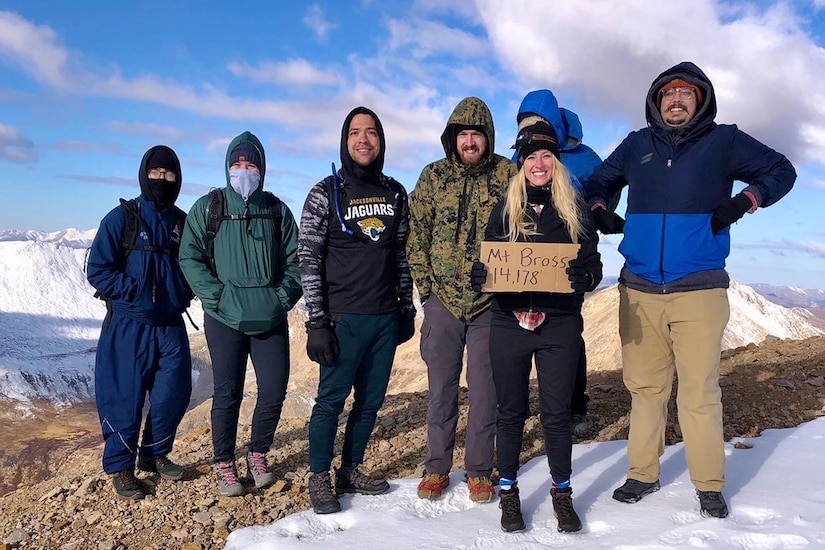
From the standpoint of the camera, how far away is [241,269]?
4566 mm

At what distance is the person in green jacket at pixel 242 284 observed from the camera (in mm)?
4539

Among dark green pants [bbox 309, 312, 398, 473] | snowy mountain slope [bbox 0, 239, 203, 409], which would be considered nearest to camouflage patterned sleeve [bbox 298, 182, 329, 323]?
dark green pants [bbox 309, 312, 398, 473]

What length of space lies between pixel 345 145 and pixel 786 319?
38.2m

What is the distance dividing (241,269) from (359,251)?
1.08m

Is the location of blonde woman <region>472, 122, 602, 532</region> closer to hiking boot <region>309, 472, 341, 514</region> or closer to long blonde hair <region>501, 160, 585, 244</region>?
long blonde hair <region>501, 160, 585, 244</region>

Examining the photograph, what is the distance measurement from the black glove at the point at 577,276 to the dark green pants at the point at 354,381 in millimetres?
1405

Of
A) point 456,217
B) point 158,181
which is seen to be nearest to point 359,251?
point 456,217

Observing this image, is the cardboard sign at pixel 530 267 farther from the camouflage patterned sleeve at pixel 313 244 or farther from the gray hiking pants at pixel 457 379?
the camouflage patterned sleeve at pixel 313 244

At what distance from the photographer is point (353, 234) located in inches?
164

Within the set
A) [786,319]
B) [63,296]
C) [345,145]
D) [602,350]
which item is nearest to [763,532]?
[345,145]

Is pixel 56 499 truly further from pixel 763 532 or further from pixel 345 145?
pixel 763 532

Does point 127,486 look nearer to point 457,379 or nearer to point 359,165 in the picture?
point 457,379

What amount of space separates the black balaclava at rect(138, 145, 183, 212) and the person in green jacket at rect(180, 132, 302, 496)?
65cm

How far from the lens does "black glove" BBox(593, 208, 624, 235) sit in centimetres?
411
